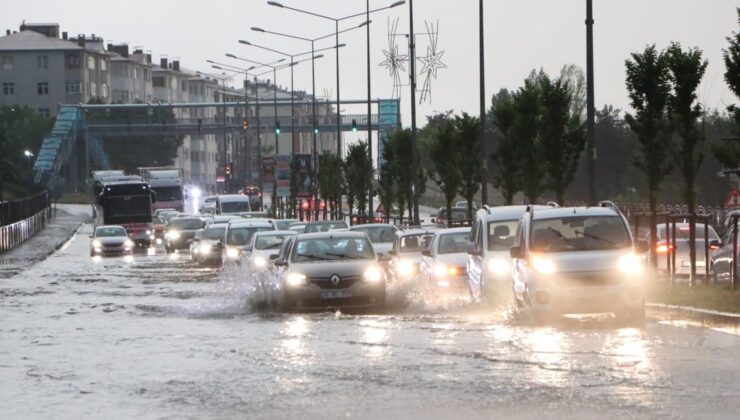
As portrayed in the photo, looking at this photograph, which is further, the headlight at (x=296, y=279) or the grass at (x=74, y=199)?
the grass at (x=74, y=199)

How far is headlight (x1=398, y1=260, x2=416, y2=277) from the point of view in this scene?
3578 centimetres

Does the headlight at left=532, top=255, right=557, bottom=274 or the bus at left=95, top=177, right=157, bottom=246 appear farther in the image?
the bus at left=95, top=177, right=157, bottom=246

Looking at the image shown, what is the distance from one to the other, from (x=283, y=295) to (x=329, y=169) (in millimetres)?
68725

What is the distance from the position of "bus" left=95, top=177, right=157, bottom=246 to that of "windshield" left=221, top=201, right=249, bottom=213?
1266 centimetres

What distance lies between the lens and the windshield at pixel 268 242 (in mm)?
41250

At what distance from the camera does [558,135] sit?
44844 mm

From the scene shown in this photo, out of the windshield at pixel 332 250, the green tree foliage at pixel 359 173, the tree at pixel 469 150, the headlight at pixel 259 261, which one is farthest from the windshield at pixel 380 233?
the green tree foliage at pixel 359 173

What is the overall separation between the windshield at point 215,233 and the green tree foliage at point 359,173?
23.0m

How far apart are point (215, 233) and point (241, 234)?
28.7 feet

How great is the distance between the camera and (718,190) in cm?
9844

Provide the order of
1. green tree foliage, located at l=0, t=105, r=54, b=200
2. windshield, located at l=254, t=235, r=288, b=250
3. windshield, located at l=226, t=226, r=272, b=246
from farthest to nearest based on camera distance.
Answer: green tree foliage, located at l=0, t=105, r=54, b=200
windshield, located at l=226, t=226, r=272, b=246
windshield, located at l=254, t=235, r=288, b=250

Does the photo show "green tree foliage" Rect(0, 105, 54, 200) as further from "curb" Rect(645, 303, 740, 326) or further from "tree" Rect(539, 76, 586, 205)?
"curb" Rect(645, 303, 740, 326)

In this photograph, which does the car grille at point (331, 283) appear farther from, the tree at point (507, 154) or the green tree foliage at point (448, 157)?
the green tree foliage at point (448, 157)

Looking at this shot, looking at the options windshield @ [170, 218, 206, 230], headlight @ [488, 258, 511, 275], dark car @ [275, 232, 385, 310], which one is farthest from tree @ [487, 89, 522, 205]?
windshield @ [170, 218, 206, 230]
